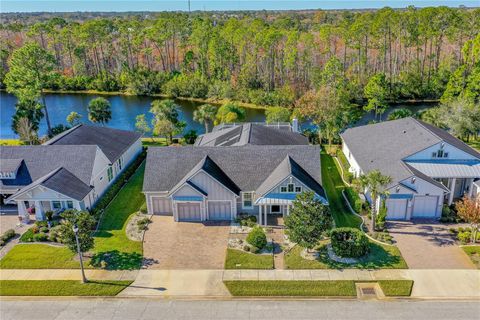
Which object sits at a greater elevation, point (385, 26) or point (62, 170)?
point (385, 26)

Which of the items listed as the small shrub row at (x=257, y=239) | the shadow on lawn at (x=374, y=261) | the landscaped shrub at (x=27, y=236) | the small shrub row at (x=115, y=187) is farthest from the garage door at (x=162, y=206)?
the shadow on lawn at (x=374, y=261)

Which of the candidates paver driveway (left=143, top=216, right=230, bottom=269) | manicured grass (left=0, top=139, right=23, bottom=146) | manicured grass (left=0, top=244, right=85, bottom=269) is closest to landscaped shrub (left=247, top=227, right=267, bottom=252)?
paver driveway (left=143, top=216, right=230, bottom=269)

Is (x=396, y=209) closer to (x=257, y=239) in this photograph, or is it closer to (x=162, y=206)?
(x=257, y=239)

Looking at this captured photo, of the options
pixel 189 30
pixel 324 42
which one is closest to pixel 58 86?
pixel 189 30

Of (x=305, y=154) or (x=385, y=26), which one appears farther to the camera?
(x=385, y=26)

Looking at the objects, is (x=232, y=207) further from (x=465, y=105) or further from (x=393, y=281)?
(x=465, y=105)

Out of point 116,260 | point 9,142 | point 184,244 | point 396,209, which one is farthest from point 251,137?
point 9,142

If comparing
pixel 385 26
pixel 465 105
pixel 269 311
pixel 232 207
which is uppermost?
pixel 385 26

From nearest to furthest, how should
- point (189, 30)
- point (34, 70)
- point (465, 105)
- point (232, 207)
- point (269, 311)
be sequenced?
point (269, 311) < point (232, 207) < point (465, 105) < point (34, 70) < point (189, 30)

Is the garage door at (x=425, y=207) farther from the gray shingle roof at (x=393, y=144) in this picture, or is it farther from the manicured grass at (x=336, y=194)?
the manicured grass at (x=336, y=194)
